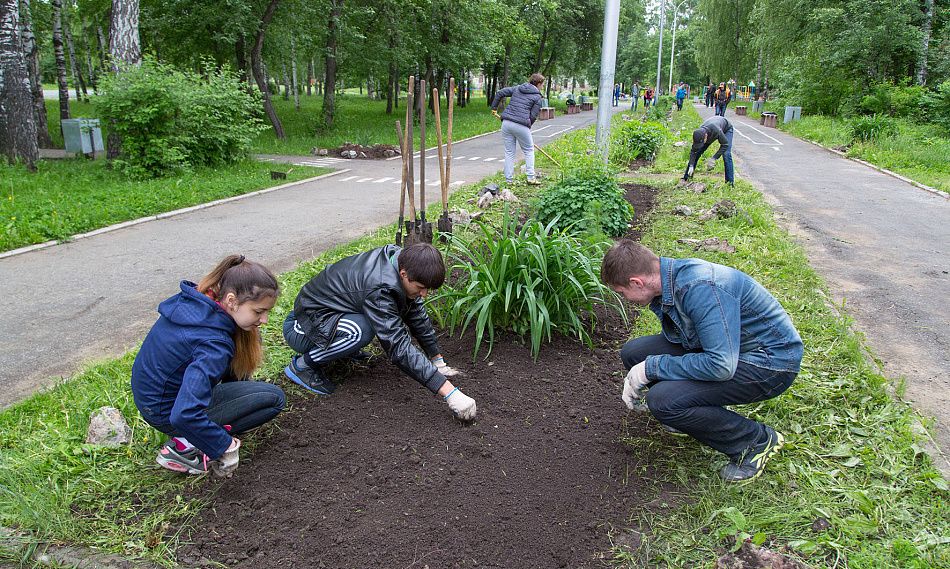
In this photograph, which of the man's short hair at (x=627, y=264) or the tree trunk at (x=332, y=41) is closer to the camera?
the man's short hair at (x=627, y=264)

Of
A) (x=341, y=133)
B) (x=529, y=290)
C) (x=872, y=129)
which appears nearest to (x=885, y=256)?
(x=529, y=290)

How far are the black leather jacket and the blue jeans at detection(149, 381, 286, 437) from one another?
0.45 meters

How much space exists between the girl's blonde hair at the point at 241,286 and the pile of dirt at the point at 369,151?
1129 cm

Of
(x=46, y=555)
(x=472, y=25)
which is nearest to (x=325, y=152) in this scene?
(x=472, y=25)

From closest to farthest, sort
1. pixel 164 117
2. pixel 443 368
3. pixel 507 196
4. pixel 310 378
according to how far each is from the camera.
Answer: pixel 310 378
pixel 443 368
pixel 507 196
pixel 164 117

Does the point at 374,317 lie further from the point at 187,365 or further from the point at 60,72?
the point at 60,72

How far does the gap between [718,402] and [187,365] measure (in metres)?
2.04

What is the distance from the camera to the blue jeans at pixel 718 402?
219 centimetres

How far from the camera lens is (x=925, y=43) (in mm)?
18266

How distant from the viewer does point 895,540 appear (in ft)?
6.22

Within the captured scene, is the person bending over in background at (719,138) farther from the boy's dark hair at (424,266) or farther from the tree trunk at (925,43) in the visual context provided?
the tree trunk at (925,43)

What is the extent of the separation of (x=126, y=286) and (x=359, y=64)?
52.3ft

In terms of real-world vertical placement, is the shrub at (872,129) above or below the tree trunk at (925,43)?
below

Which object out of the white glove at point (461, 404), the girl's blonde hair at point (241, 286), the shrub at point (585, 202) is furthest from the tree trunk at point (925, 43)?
the girl's blonde hair at point (241, 286)
